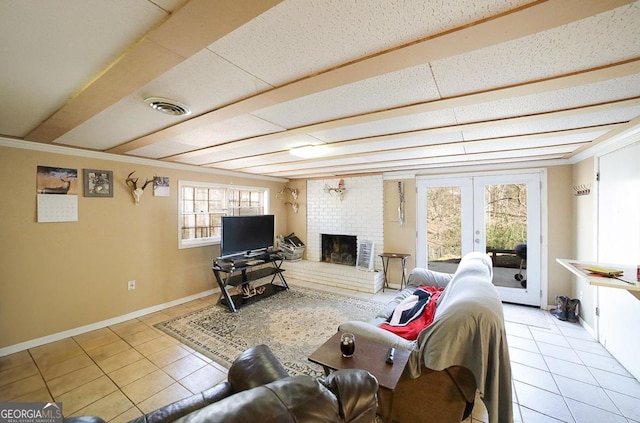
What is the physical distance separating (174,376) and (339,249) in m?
3.71

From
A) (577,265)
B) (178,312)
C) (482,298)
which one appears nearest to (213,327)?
(178,312)

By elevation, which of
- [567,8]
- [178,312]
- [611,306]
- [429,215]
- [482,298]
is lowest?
[178,312]

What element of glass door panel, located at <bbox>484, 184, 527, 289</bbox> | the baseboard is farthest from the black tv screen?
glass door panel, located at <bbox>484, 184, 527, 289</bbox>

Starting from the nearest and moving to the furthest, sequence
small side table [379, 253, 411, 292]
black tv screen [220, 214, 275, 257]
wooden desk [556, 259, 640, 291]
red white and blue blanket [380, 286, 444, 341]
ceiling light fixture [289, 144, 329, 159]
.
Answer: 1. wooden desk [556, 259, 640, 291]
2. red white and blue blanket [380, 286, 444, 341]
3. ceiling light fixture [289, 144, 329, 159]
4. black tv screen [220, 214, 275, 257]
5. small side table [379, 253, 411, 292]

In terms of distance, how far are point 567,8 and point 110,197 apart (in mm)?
4359

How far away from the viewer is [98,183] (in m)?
3.16

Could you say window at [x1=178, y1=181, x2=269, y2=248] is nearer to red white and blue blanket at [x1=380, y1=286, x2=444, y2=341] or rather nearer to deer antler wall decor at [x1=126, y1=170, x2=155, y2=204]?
deer antler wall decor at [x1=126, y1=170, x2=155, y2=204]

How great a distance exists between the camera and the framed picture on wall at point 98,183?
3.08 metres

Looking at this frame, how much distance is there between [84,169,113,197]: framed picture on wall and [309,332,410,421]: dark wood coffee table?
133 inches

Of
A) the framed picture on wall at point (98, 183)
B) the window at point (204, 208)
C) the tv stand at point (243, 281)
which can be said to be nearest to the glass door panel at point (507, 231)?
the tv stand at point (243, 281)

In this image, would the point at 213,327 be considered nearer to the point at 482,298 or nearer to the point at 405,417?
the point at 405,417

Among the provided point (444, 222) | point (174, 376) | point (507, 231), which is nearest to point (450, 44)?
point (174, 376)

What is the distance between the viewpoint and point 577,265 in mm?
2018

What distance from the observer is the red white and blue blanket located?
209 cm
